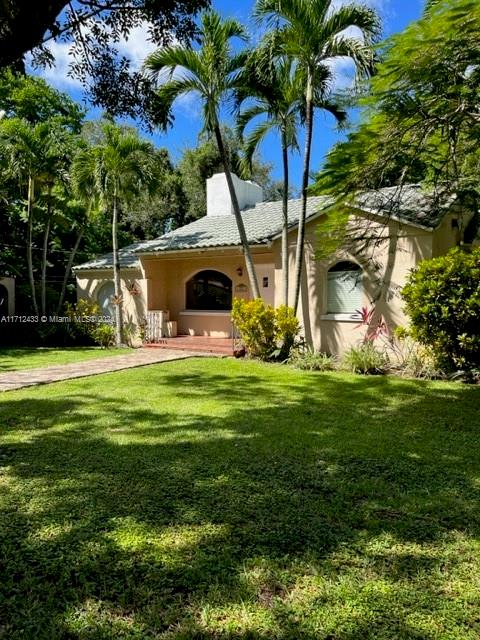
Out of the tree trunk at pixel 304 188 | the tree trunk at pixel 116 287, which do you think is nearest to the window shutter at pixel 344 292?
the tree trunk at pixel 304 188

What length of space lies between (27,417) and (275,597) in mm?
5877

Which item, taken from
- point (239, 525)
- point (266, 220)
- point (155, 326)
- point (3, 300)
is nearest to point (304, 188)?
point (266, 220)

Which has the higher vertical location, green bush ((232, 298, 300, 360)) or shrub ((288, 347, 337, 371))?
green bush ((232, 298, 300, 360))

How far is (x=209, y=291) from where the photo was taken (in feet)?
62.3

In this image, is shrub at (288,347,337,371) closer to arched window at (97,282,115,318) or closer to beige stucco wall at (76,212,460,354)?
beige stucco wall at (76,212,460,354)

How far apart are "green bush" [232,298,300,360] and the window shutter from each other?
1.32m

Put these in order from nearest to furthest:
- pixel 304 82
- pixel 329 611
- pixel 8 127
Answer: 1. pixel 329 611
2. pixel 304 82
3. pixel 8 127

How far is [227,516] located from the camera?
4.00 meters

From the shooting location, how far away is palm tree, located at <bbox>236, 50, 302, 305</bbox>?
12500 millimetres

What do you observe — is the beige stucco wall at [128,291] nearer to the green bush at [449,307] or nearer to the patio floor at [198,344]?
the patio floor at [198,344]

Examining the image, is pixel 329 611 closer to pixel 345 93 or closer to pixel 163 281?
pixel 345 93

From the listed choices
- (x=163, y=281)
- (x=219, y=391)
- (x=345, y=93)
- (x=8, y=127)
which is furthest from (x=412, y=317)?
(x=8, y=127)

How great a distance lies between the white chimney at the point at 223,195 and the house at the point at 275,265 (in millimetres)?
50

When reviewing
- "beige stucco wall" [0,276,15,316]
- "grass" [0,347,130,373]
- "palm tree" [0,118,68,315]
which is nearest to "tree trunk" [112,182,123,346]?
"grass" [0,347,130,373]
